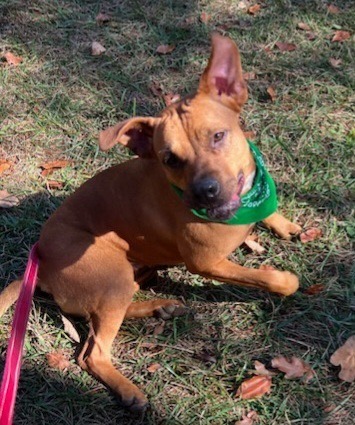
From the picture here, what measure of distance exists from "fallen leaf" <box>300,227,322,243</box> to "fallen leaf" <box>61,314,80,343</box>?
5.92 ft

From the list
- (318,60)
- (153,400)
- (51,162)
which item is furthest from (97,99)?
(153,400)

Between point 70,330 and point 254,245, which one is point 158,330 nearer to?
point 70,330

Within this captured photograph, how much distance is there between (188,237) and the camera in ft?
12.1

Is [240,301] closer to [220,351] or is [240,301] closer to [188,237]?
[220,351]

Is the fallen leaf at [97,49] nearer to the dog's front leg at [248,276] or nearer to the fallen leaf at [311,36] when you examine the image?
the fallen leaf at [311,36]

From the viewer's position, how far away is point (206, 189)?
327 cm

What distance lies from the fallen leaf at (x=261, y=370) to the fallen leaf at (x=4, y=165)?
2.90 m

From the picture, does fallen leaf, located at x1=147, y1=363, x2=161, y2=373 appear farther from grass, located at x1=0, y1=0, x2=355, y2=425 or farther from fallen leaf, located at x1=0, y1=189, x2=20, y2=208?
fallen leaf, located at x1=0, y1=189, x2=20, y2=208

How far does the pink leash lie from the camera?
114 inches

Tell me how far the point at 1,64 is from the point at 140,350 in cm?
375

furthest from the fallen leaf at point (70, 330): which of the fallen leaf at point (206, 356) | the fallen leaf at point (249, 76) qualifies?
the fallen leaf at point (249, 76)

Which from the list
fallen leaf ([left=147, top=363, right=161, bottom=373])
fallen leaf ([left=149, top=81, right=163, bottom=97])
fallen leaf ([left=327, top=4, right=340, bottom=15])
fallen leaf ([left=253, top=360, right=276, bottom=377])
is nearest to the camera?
fallen leaf ([left=253, top=360, right=276, bottom=377])

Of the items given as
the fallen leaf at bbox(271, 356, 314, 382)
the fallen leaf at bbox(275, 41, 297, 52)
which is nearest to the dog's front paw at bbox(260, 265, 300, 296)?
the fallen leaf at bbox(271, 356, 314, 382)

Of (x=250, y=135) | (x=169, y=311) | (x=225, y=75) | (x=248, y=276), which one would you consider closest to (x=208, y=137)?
(x=225, y=75)
